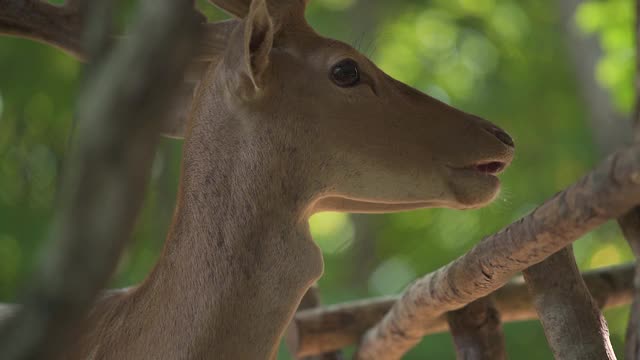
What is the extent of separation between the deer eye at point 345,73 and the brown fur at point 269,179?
0.06ft

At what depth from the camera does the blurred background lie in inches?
224

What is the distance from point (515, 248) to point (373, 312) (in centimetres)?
121

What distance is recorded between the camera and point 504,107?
7.83m

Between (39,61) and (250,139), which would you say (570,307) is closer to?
(250,139)

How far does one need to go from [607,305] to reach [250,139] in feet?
A: 4.11

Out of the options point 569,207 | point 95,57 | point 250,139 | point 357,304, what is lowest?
point 357,304

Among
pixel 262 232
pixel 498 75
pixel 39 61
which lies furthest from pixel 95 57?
pixel 498 75

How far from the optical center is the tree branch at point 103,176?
2.67ft

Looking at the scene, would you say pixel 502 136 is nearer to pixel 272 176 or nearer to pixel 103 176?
pixel 272 176

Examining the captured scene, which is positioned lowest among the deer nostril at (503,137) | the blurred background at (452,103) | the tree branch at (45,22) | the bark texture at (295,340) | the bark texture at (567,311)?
the blurred background at (452,103)

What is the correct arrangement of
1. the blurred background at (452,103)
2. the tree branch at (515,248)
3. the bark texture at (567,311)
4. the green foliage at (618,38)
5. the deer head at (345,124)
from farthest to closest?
the blurred background at (452,103) < the green foliage at (618,38) < the deer head at (345,124) < the bark texture at (567,311) < the tree branch at (515,248)

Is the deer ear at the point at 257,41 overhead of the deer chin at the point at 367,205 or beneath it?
overhead

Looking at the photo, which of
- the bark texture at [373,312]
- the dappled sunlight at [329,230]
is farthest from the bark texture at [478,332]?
the dappled sunlight at [329,230]

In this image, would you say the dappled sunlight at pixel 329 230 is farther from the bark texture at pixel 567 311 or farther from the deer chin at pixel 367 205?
the bark texture at pixel 567 311
